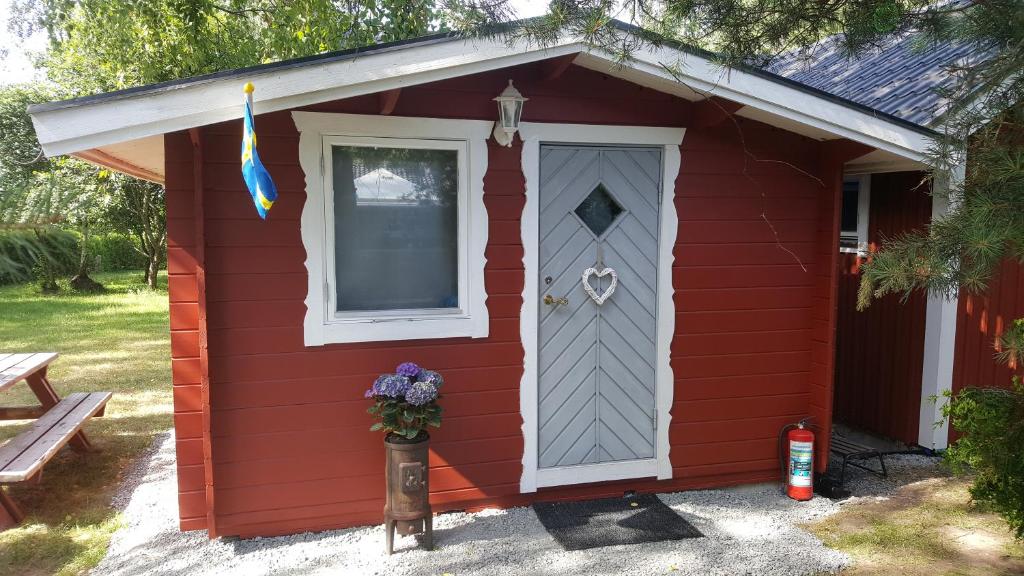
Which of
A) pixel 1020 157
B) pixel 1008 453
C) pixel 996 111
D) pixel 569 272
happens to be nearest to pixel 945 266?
pixel 1020 157

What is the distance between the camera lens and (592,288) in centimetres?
435

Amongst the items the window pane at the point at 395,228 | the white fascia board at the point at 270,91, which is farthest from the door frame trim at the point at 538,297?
the white fascia board at the point at 270,91

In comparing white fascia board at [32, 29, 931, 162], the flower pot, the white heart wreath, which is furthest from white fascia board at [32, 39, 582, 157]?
the flower pot

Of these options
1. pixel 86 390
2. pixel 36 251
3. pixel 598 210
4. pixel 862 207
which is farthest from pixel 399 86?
pixel 86 390

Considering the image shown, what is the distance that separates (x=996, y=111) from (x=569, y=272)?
7.55ft

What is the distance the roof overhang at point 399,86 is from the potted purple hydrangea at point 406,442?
1.47 m

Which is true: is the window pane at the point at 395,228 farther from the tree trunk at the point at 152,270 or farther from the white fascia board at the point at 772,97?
the tree trunk at the point at 152,270

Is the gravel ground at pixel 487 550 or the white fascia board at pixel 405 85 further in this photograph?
the gravel ground at pixel 487 550

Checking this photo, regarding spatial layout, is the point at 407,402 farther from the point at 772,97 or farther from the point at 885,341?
the point at 885,341

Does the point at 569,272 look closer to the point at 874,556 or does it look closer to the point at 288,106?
the point at 288,106

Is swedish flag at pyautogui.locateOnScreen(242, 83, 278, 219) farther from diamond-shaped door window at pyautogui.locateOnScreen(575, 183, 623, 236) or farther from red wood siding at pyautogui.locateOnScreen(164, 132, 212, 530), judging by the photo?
diamond-shaped door window at pyautogui.locateOnScreen(575, 183, 623, 236)

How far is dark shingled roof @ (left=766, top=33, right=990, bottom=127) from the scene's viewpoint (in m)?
5.02

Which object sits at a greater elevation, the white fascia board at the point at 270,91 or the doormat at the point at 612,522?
the white fascia board at the point at 270,91

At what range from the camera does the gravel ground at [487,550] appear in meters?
3.58
